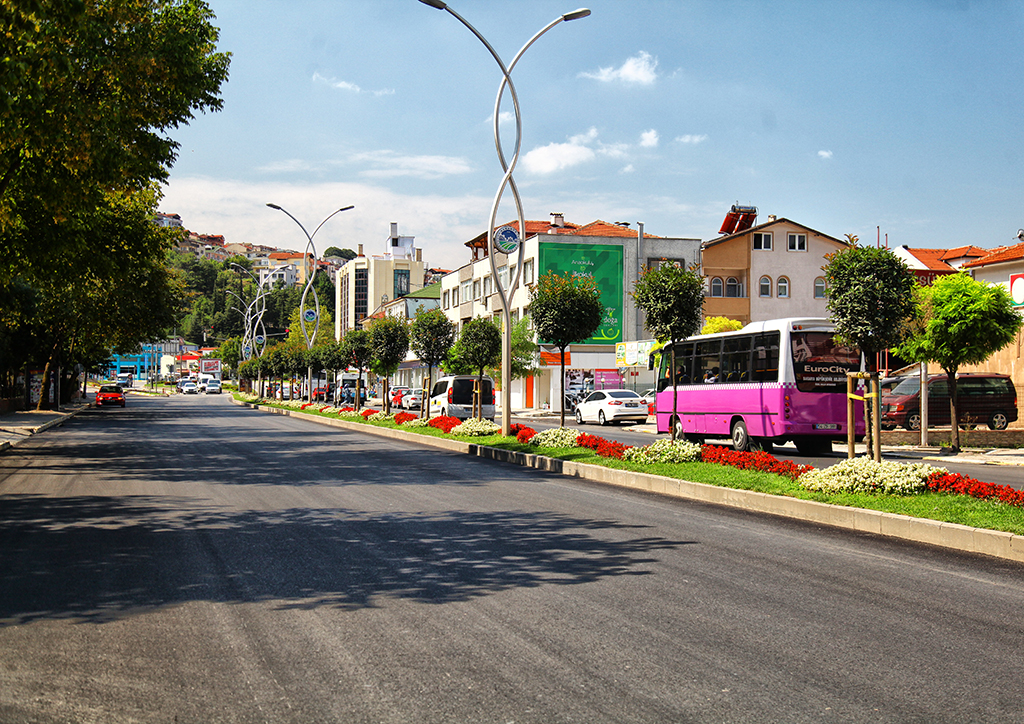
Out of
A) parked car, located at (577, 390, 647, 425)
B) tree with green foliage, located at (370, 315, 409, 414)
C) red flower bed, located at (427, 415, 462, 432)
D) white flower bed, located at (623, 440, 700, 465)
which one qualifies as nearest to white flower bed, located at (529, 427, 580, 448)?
white flower bed, located at (623, 440, 700, 465)

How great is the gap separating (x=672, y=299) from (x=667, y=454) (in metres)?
3.70

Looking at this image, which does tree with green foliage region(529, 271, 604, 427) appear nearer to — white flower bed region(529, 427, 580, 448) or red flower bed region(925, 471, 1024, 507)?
white flower bed region(529, 427, 580, 448)

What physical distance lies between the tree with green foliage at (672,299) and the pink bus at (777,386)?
146 cm

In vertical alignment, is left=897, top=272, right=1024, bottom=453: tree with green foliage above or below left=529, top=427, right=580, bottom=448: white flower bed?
above

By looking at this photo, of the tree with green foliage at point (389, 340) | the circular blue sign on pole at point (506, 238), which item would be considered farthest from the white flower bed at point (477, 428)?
the tree with green foliage at point (389, 340)

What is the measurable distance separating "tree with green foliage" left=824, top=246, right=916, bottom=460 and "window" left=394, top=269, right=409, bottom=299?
5473 inches

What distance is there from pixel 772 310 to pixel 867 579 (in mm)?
55875

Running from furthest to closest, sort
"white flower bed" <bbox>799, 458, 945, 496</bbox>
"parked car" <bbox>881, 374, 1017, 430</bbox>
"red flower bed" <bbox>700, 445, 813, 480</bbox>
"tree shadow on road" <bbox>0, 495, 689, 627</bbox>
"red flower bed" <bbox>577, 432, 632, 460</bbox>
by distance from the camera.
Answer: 1. "parked car" <bbox>881, 374, 1017, 430</bbox>
2. "red flower bed" <bbox>577, 432, 632, 460</bbox>
3. "red flower bed" <bbox>700, 445, 813, 480</bbox>
4. "white flower bed" <bbox>799, 458, 945, 496</bbox>
5. "tree shadow on road" <bbox>0, 495, 689, 627</bbox>

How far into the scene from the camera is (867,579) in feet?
22.3

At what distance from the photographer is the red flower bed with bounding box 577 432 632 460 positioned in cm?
1622

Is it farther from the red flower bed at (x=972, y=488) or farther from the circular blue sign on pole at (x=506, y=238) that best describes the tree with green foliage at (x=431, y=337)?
the red flower bed at (x=972, y=488)

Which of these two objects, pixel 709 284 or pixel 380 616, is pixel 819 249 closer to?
pixel 709 284

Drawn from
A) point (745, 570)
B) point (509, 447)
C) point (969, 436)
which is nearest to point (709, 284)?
point (969, 436)

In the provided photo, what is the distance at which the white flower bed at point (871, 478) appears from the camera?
10.1 m
